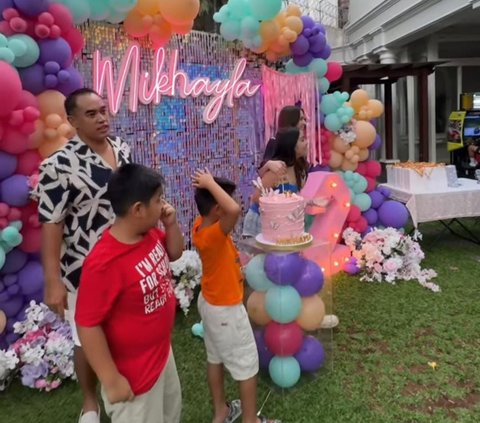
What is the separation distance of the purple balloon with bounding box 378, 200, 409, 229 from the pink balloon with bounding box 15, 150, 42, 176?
366 cm

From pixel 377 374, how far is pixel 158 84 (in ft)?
9.67

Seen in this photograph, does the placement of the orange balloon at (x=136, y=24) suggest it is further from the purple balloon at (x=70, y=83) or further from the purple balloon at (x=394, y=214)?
the purple balloon at (x=394, y=214)

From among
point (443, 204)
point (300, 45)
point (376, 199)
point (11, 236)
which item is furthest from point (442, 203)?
point (11, 236)

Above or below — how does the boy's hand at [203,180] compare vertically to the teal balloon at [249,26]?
below

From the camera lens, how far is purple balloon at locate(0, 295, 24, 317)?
3.09 meters

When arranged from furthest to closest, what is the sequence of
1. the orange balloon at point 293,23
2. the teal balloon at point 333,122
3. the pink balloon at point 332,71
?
the pink balloon at point 332,71
the teal balloon at point 333,122
the orange balloon at point 293,23

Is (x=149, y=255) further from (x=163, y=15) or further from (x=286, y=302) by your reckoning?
(x=163, y=15)

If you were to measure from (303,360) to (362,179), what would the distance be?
2.90 metres

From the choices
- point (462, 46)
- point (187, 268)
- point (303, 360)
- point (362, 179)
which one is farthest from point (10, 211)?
point (462, 46)

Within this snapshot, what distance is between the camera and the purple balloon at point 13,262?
3023 millimetres

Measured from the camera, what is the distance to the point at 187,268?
407 centimetres

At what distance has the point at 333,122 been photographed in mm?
5148

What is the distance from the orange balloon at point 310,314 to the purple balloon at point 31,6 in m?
2.34

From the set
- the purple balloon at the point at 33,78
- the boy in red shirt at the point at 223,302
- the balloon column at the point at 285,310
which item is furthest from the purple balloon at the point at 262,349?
the purple balloon at the point at 33,78
